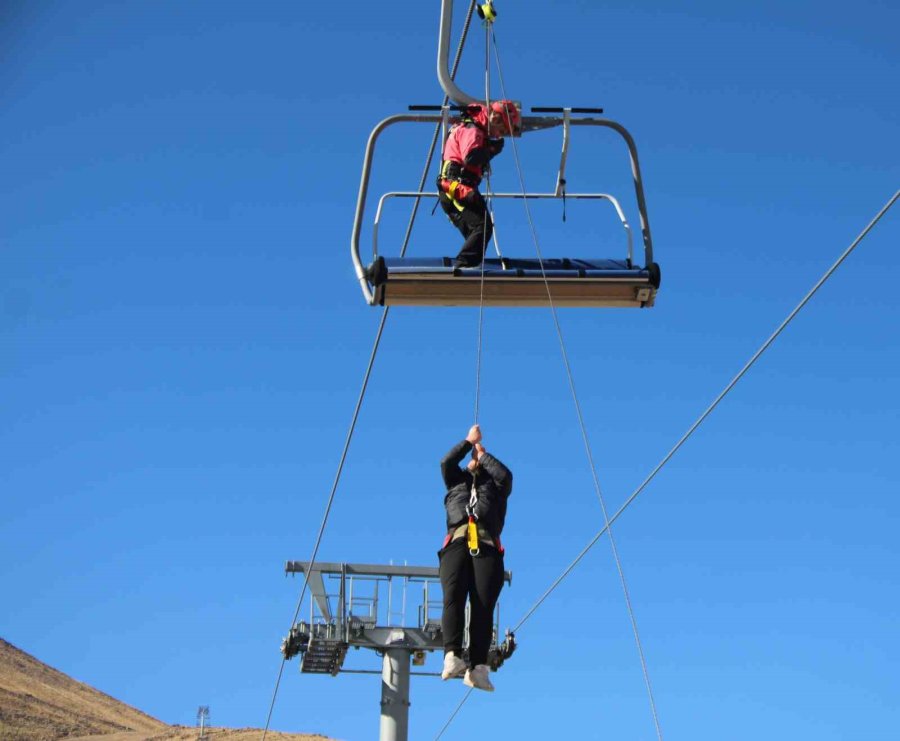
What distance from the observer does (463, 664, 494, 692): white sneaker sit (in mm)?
9273

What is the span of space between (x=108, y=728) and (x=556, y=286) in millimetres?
38508

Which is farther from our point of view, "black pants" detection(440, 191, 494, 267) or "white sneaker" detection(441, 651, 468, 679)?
"black pants" detection(440, 191, 494, 267)

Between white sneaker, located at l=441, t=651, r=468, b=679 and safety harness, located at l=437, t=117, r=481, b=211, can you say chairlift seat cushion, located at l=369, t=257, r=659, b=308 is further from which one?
white sneaker, located at l=441, t=651, r=468, b=679

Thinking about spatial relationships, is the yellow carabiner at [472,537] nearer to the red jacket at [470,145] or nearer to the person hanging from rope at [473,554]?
the person hanging from rope at [473,554]

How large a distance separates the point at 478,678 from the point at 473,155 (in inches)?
140

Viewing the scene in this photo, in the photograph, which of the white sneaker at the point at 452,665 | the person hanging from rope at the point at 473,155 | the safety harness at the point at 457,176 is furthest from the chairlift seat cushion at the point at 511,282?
the white sneaker at the point at 452,665

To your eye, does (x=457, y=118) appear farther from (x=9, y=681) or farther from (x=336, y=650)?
(x=9, y=681)

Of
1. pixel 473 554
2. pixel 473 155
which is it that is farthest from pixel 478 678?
pixel 473 155

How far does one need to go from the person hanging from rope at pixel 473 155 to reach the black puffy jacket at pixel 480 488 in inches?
64.1

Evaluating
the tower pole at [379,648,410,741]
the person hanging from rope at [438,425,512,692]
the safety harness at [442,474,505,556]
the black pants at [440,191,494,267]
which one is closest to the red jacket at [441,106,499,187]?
the black pants at [440,191,494,267]

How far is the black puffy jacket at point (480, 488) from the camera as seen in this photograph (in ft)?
31.3

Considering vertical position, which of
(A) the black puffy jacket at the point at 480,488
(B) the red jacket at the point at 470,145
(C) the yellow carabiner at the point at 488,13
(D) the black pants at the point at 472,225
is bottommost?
(A) the black puffy jacket at the point at 480,488

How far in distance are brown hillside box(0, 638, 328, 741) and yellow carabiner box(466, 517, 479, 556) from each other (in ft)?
87.6

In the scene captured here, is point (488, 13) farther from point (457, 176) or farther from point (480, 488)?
point (480, 488)
